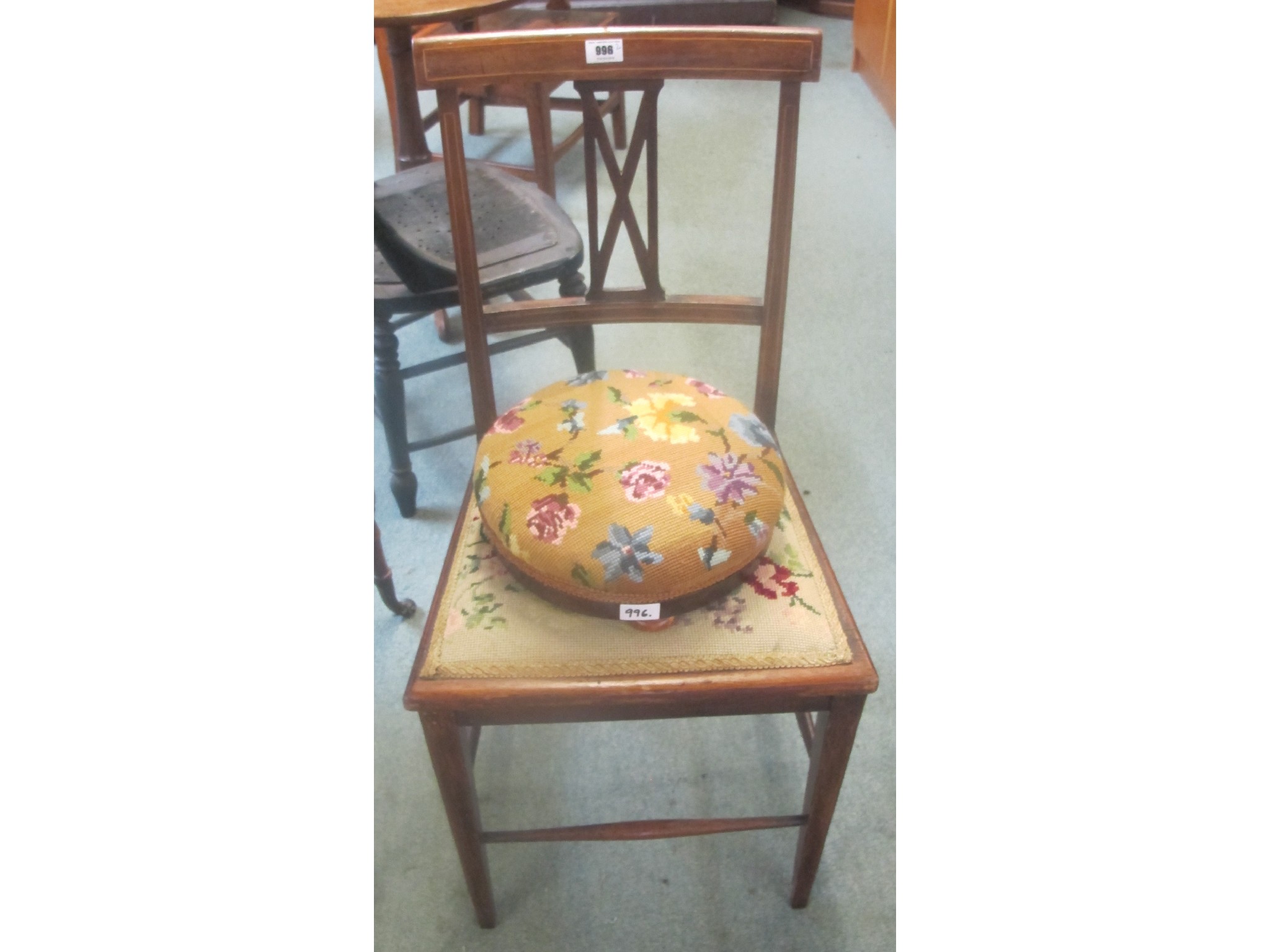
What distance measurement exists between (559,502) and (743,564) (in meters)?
0.21

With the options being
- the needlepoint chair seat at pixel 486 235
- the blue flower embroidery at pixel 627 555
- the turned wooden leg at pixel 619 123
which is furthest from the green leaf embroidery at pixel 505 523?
the turned wooden leg at pixel 619 123

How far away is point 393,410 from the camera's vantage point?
64.5 inches

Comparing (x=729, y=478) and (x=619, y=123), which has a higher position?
(x=619, y=123)

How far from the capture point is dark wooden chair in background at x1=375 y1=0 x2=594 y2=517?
144cm

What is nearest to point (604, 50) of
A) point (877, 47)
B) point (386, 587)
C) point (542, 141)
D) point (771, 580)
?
point (771, 580)

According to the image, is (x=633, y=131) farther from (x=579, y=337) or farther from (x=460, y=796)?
(x=460, y=796)

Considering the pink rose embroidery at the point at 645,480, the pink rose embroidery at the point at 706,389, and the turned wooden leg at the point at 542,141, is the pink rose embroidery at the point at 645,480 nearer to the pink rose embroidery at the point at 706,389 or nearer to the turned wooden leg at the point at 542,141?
the pink rose embroidery at the point at 706,389

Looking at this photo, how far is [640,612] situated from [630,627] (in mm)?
41

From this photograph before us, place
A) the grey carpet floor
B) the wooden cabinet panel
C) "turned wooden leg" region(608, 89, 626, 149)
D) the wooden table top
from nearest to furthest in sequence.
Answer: the grey carpet floor → the wooden table top → "turned wooden leg" region(608, 89, 626, 149) → the wooden cabinet panel

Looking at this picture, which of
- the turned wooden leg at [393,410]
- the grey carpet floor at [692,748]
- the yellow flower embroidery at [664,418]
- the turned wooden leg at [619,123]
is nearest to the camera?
the yellow flower embroidery at [664,418]

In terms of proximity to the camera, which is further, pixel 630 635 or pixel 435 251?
pixel 435 251

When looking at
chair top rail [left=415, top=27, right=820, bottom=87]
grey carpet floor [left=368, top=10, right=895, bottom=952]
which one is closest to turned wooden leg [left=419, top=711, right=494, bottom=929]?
grey carpet floor [left=368, top=10, right=895, bottom=952]

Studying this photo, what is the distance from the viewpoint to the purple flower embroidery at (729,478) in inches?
35.0

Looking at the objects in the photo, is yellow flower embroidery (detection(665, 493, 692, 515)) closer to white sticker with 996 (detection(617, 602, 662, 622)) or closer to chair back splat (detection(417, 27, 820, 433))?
white sticker with 996 (detection(617, 602, 662, 622))
